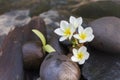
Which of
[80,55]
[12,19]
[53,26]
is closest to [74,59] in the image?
[80,55]

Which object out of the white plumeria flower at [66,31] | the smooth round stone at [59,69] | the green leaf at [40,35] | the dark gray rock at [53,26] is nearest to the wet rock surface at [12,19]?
the dark gray rock at [53,26]

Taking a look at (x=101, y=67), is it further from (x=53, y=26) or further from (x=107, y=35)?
(x=53, y=26)

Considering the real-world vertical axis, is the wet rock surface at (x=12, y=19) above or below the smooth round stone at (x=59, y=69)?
below

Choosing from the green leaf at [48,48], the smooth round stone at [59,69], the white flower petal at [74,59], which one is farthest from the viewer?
the green leaf at [48,48]

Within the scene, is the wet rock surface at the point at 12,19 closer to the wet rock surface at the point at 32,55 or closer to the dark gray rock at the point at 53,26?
the dark gray rock at the point at 53,26

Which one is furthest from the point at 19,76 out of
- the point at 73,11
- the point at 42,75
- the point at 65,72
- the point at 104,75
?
the point at 73,11

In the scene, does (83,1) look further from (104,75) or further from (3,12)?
(104,75)

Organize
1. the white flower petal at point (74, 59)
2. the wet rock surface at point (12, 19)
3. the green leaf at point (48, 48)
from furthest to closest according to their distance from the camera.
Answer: the wet rock surface at point (12, 19) < the green leaf at point (48, 48) < the white flower petal at point (74, 59)
